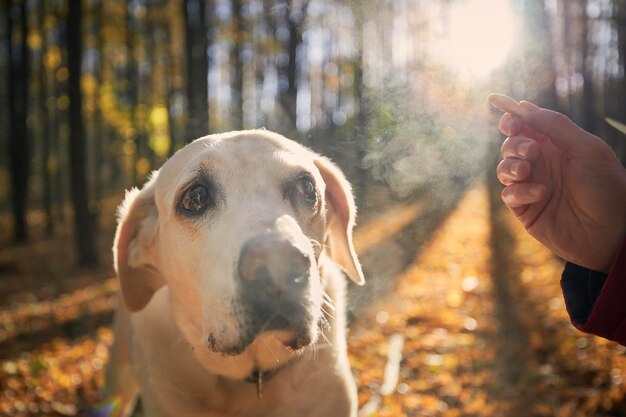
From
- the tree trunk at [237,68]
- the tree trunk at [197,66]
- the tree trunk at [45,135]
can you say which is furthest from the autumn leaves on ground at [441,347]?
the tree trunk at [45,135]

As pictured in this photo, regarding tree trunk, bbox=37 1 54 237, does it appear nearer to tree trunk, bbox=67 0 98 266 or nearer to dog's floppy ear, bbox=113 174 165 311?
tree trunk, bbox=67 0 98 266

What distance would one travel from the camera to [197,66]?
11.5 metres

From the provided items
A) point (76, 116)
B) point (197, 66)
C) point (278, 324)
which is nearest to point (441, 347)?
point (278, 324)

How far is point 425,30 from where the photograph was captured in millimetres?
12297

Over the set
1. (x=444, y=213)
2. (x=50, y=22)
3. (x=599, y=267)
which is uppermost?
(x=50, y=22)

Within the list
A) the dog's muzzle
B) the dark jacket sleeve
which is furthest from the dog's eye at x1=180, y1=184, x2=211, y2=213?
the dark jacket sleeve

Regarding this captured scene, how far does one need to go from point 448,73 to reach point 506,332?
212 inches

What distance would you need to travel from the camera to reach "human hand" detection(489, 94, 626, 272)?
2.23 m

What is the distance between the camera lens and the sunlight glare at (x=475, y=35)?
7.31 metres

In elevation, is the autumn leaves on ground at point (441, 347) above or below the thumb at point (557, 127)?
below

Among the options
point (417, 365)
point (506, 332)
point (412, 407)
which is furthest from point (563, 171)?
point (506, 332)

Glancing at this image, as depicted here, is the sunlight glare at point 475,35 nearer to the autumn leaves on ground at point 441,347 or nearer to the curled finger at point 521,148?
the autumn leaves on ground at point 441,347

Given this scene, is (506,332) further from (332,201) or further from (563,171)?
(563,171)

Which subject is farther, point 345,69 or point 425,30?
point 345,69
